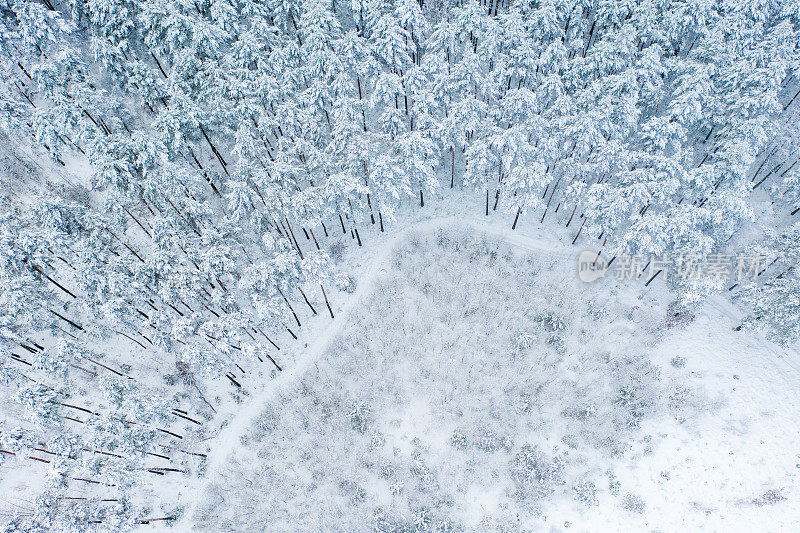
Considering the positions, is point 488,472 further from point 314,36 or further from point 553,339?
point 314,36

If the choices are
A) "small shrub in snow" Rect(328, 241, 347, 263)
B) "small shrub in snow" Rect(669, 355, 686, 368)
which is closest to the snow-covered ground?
"small shrub in snow" Rect(669, 355, 686, 368)

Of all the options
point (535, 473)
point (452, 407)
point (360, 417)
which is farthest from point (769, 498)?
point (360, 417)

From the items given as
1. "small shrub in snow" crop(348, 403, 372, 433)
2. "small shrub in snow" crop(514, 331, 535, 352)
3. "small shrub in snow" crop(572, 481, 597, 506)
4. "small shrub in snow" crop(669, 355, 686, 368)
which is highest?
"small shrub in snow" crop(669, 355, 686, 368)

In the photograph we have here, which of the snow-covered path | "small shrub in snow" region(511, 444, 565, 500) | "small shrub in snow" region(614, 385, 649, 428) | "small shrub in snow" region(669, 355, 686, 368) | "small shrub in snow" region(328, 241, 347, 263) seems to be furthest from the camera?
"small shrub in snow" region(328, 241, 347, 263)

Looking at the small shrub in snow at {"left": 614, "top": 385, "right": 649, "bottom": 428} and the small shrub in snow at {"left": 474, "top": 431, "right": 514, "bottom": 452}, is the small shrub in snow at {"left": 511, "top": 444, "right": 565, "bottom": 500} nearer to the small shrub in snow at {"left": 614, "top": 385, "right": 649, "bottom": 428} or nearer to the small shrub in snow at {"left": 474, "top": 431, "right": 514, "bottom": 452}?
the small shrub in snow at {"left": 474, "top": 431, "right": 514, "bottom": 452}

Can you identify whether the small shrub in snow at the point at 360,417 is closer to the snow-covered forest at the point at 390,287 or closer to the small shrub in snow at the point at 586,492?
the snow-covered forest at the point at 390,287

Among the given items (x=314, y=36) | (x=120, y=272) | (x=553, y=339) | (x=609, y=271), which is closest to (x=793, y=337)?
(x=609, y=271)

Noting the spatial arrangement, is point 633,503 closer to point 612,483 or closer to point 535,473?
point 612,483
